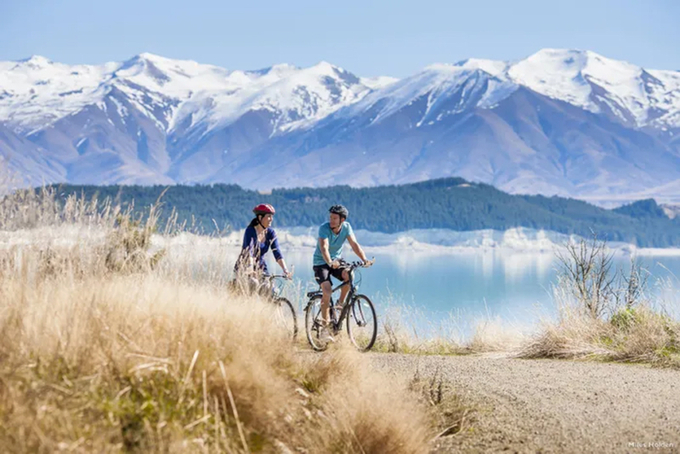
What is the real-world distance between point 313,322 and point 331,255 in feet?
2.79

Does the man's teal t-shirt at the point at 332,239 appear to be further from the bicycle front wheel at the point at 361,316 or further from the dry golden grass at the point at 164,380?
the dry golden grass at the point at 164,380

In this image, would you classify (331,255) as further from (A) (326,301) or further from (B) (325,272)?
(A) (326,301)

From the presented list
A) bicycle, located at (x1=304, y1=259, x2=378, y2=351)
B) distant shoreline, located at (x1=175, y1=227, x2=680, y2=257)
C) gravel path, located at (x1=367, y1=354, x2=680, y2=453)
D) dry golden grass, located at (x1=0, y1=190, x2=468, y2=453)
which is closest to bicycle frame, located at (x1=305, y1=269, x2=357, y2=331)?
bicycle, located at (x1=304, y1=259, x2=378, y2=351)

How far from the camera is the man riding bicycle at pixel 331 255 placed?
Answer: 10547 millimetres

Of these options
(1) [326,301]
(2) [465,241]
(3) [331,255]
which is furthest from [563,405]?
(2) [465,241]

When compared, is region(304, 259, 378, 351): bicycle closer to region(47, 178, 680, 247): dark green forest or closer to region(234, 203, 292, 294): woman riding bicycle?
region(234, 203, 292, 294): woman riding bicycle

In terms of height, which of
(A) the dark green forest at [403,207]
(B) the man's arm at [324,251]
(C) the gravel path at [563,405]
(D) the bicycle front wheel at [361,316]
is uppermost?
(A) the dark green forest at [403,207]

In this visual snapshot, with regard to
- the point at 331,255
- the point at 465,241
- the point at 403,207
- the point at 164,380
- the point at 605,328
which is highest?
the point at 403,207

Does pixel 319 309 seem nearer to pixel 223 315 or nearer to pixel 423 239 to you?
pixel 223 315

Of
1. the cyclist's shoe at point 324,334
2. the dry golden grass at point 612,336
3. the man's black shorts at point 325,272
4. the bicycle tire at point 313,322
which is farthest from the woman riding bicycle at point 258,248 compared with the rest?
the dry golden grass at point 612,336

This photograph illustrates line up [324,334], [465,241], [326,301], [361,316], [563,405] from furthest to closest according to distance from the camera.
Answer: [465,241], [361,316], [326,301], [324,334], [563,405]

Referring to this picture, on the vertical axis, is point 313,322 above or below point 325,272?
below

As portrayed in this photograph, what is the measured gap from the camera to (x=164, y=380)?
5.43 m

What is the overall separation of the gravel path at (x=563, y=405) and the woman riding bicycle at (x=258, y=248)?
5.13 ft
